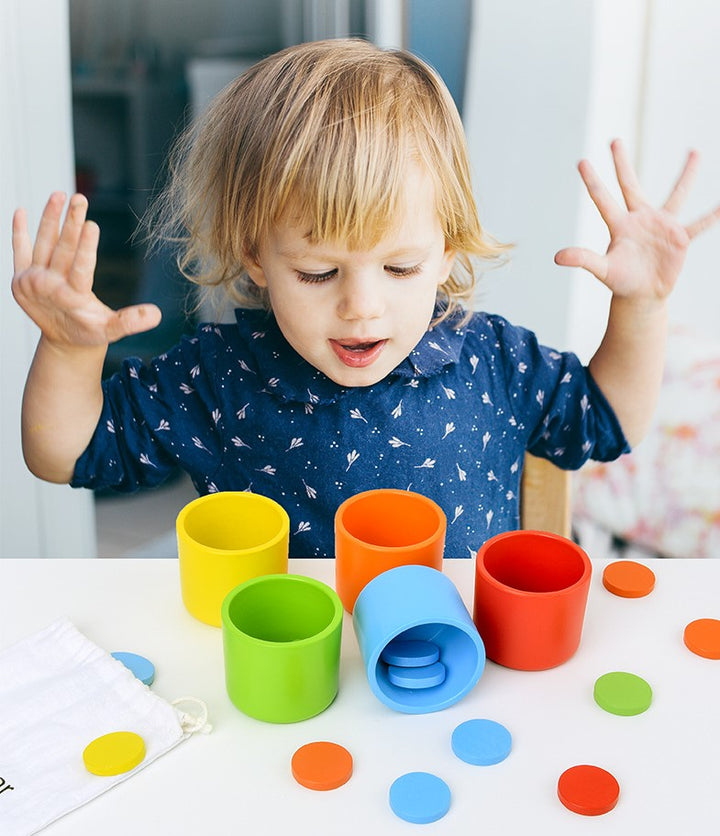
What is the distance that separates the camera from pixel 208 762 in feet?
2.05

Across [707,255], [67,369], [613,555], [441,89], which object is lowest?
[613,555]

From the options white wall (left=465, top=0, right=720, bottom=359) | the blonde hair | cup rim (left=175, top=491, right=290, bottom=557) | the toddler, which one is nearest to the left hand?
the toddler

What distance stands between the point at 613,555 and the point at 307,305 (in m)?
1.27

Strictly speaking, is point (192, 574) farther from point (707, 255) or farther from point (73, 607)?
point (707, 255)

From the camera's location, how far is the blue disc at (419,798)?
578 millimetres

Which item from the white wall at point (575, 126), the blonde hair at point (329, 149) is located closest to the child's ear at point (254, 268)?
the blonde hair at point (329, 149)

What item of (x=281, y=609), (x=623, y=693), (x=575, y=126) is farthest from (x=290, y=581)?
(x=575, y=126)

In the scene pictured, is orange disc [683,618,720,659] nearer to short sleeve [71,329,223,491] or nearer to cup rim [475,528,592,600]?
cup rim [475,528,592,600]

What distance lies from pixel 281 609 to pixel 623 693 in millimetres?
245

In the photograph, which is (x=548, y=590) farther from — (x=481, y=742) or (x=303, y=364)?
(x=303, y=364)

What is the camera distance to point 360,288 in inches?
33.8

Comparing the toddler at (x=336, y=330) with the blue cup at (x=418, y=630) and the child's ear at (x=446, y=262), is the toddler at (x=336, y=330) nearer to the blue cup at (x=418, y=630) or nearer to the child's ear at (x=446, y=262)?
the child's ear at (x=446, y=262)

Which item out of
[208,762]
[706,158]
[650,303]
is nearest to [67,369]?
[208,762]

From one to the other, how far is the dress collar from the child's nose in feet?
0.56
